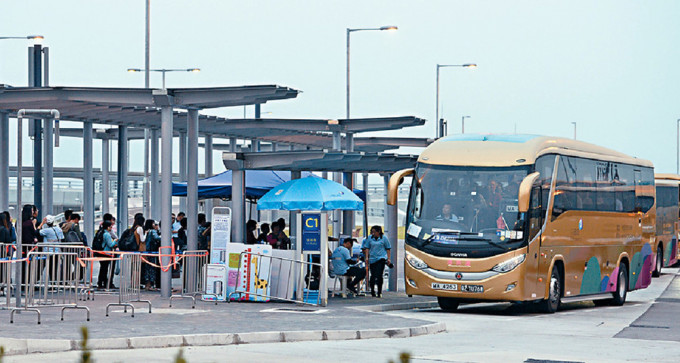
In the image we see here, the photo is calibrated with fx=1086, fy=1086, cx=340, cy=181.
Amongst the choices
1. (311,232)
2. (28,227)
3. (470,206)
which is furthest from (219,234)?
(470,206)

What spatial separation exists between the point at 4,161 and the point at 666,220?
23507 millimetres

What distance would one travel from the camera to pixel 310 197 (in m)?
21.1

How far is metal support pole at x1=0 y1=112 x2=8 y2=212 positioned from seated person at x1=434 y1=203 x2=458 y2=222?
1129 cm

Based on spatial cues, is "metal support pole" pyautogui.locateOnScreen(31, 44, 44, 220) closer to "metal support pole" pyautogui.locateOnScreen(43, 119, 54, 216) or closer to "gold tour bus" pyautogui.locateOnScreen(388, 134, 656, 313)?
"metal support pole" pyautogui.locateOnScreen(43, 119, 54, 216)

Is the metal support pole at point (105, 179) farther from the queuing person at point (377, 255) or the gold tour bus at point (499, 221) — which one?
the gold tour bus at point (499, 221)

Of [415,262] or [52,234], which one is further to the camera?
[52,234]

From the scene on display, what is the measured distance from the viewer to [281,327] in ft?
49.8

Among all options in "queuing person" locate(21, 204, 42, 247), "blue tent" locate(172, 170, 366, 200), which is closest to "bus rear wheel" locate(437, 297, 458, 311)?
"blue tent" locate(172, 170, 366, 200)

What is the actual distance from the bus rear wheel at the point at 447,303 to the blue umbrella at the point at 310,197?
2.41 m

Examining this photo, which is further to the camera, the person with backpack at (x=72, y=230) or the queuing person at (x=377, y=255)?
the queuing person at (x=377, y=255)

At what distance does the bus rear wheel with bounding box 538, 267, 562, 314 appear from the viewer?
21.1 m

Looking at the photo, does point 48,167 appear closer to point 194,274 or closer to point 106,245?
point 106,245

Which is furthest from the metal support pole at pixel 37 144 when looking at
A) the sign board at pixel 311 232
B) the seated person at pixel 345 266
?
the sign board at pixel 311 232

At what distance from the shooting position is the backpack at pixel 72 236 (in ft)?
71.3
